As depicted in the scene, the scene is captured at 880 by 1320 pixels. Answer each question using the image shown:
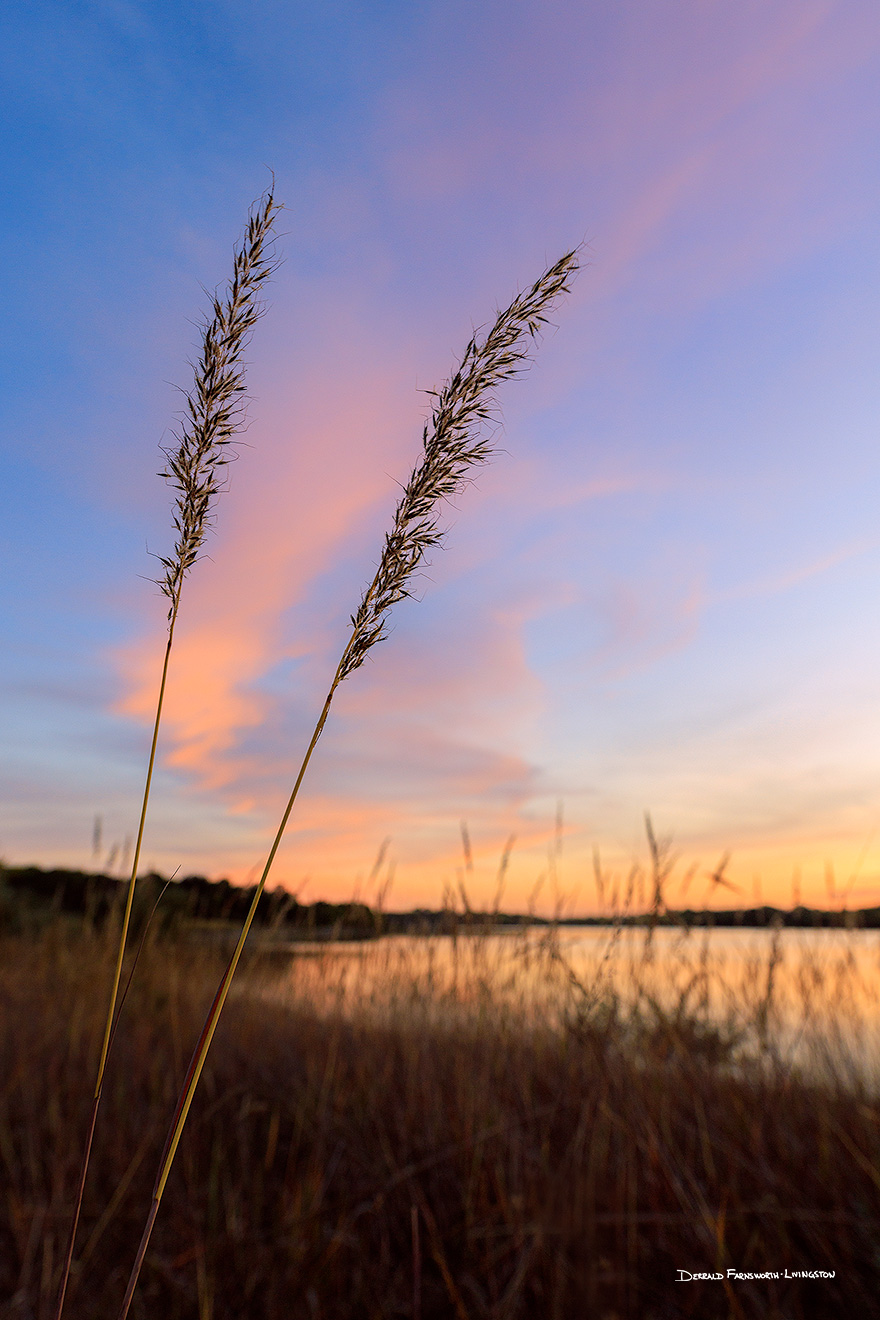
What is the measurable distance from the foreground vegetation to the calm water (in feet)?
0.23

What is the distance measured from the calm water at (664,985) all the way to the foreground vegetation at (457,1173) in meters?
0.07

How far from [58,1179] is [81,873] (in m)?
12.0

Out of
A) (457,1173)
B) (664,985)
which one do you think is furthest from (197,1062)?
(664,985)

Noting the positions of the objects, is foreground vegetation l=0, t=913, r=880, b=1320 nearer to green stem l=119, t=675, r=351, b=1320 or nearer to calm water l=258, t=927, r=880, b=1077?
calm water l=258, t=927, r=880, b=1077

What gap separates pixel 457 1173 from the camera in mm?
3057

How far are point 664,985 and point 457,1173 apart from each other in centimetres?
169

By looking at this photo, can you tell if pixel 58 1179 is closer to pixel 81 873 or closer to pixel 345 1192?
pixel 345 1192

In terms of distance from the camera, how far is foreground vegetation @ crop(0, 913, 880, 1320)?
97.4 inches

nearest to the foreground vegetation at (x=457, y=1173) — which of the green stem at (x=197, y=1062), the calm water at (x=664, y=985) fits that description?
the calm water at (x=664, y=985)

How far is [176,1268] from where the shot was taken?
2873 millimetres

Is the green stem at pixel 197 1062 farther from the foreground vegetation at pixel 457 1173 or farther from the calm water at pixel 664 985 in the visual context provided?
the calm water at pixel 664 985

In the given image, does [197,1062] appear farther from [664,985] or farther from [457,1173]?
[664,985]

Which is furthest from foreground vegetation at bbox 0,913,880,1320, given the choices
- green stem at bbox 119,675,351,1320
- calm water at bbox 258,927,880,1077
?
green stem at bbox 119,675,351,1320

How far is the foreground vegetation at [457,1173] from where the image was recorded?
2.47m
